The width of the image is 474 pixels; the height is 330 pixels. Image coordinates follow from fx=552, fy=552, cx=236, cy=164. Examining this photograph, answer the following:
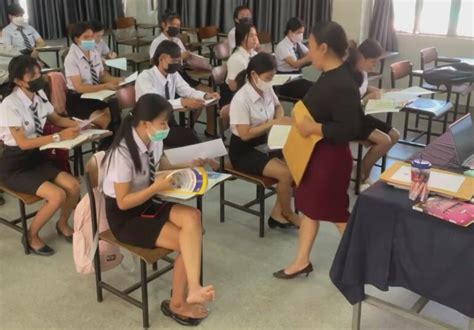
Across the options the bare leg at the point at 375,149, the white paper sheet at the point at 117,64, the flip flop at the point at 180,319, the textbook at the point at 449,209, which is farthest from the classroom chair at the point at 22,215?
the bare leg at the point at 375,149

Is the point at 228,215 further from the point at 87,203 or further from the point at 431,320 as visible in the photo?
the point at 431,320

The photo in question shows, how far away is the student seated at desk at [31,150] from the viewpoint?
298 cm

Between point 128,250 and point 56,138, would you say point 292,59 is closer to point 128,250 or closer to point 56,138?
point 56,138

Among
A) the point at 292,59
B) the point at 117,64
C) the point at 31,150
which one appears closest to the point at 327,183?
the point at 31,150

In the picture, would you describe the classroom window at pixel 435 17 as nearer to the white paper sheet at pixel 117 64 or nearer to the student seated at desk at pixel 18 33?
the white paper sheet at pixel 117 64

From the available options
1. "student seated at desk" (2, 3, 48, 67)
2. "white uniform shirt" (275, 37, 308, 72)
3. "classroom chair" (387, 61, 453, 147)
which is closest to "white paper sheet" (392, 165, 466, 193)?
Result: "classroom chair" (387, 61, 453, 147)

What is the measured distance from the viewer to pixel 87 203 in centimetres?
246

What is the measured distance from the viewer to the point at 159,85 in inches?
151

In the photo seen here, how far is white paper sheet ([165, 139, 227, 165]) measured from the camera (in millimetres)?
2602

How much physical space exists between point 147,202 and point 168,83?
5.41 ft

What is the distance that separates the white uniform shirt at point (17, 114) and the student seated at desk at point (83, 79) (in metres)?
1.01

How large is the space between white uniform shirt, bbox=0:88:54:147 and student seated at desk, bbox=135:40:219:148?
0.81m

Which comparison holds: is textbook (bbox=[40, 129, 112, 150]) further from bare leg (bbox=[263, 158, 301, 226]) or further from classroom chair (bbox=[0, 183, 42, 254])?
bare leg (bbox=[263, 158, 301, 226])

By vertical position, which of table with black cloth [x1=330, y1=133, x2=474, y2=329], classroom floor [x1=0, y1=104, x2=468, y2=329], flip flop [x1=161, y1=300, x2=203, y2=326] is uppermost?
table with black cloth [x1=330, y1=133, x2=474, y2=329]
